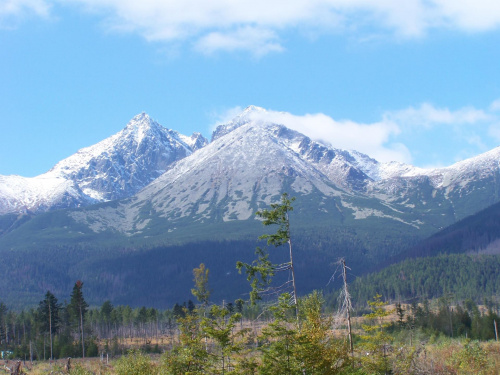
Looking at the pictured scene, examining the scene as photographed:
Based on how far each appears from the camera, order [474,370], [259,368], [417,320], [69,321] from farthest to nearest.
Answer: [69,321] → [417,320] → [474,370] → [259,368]

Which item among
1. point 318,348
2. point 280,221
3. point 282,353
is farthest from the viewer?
point 280,221

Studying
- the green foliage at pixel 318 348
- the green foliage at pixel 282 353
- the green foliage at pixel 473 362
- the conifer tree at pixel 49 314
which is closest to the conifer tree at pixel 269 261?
the green foliage at pixel 318 348

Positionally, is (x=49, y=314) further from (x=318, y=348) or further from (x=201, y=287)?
(x=318, y=348)

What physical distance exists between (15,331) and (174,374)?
133m

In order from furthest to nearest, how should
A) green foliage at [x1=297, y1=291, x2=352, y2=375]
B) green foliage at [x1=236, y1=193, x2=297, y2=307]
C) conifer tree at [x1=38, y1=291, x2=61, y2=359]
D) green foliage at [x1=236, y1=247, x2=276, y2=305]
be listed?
conifer tree at [x1=38, y1=291, x2=61, y2=359]
green foliage at [x1=236, y1=193, x2=297, y2=307]
green foliage at [x1=236, y1=247, x2=276, y2=305]
green foliage at [x1=297, y1=291, x2=352, y2=375]

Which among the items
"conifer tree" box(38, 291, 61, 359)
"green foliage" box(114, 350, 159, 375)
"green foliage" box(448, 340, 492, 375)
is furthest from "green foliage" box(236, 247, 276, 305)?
"conifer tree" box(38, 291, 61, 359)

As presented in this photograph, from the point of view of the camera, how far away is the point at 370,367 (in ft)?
155

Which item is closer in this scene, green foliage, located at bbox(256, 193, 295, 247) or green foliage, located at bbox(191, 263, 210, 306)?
green foliage, located at bbox(256, 193, 295, 247)

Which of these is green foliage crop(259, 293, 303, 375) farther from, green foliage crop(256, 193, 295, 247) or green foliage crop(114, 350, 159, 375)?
green foliage crop(114, 350, 159, 375)

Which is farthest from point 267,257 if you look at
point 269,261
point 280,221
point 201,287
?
point 201,287

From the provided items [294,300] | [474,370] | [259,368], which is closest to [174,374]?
[259,368]

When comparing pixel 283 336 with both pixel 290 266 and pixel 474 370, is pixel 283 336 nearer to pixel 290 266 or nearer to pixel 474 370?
pixel 290 266

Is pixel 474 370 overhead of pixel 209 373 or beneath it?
beneath

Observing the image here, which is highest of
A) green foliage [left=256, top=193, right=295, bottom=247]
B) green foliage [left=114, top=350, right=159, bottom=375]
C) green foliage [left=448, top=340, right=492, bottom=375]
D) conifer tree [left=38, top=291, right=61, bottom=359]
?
green foliage [left=256, top=193, right=295, bottom=247]
